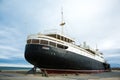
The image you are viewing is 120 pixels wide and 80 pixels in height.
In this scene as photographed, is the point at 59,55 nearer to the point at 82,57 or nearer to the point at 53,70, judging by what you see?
the point at 53,70

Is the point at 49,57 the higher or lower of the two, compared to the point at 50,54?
lower

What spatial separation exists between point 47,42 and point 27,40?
4830 millimetres

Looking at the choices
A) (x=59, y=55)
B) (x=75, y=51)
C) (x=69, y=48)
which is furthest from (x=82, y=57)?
(x=59, y=55)

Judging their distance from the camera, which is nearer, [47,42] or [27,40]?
[47,42]

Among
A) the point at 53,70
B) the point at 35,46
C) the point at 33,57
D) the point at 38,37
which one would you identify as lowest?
the point at 53,70

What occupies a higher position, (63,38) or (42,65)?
(63,38)

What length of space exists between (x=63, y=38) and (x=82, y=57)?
6540 mm

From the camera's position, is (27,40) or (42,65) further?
(27,40)

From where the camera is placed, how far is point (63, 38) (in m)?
32.8

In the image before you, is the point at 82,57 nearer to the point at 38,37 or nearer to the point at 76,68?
the point at 76,68

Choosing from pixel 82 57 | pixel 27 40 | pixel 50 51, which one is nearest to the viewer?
pixel 50 51

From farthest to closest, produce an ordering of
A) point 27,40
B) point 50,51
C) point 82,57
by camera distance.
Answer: point 82,57 → point 27,40 → point 50,51

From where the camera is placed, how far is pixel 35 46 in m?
27.9

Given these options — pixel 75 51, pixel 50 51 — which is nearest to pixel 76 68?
pixel 75 51
